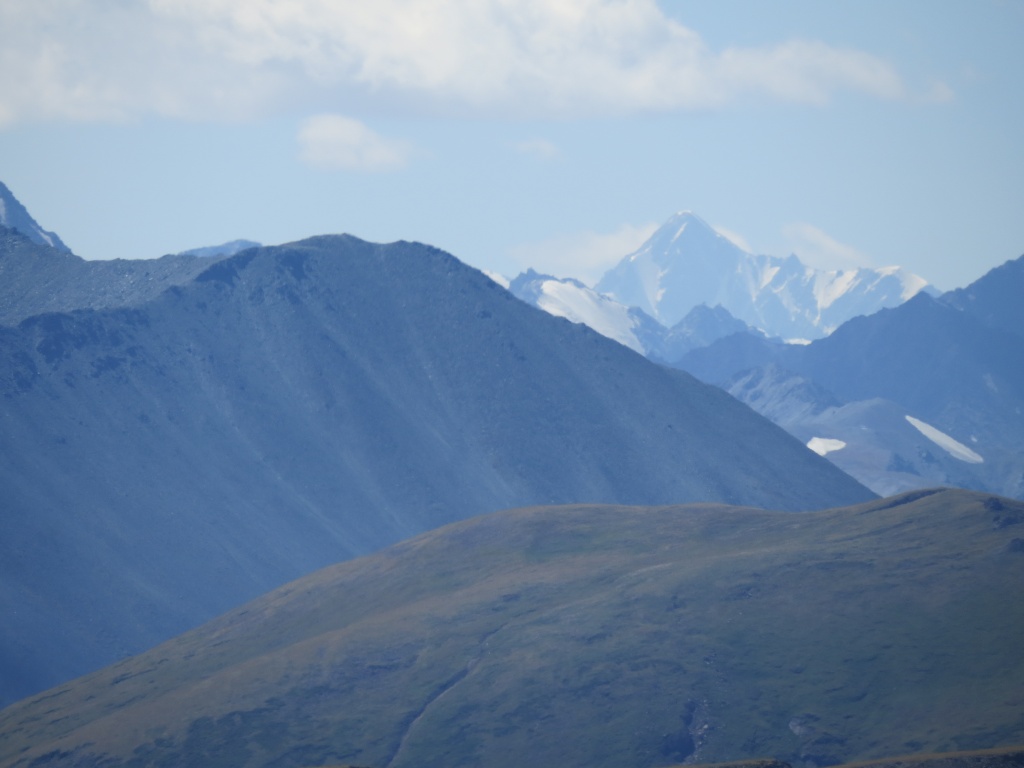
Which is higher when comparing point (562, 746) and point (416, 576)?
point (416, 576)

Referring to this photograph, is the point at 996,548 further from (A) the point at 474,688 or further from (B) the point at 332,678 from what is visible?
(B) the point at 332,678

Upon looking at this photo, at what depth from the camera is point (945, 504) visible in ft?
597

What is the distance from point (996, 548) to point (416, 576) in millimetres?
72624

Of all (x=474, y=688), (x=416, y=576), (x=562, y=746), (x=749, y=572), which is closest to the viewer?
(x=562, y=746)

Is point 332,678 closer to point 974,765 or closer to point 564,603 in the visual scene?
point 564,603

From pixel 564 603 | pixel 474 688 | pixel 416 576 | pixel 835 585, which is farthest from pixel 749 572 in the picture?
pixel 416 576

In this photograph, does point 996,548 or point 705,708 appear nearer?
point 705,708

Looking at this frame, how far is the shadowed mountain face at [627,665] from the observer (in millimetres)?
138500

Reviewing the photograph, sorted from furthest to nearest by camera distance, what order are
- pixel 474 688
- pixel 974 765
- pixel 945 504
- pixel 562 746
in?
pixel 945 504 → pixel 474 688 → pixel 562 746 → pixel 974 765

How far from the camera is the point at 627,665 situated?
153 m

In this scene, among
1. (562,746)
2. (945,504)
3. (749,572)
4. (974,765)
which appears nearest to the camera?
(974,765)

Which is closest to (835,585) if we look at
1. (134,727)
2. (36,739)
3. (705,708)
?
(705,708)

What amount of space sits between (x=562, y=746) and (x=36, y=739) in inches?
2382

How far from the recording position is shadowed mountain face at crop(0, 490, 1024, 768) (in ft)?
454
